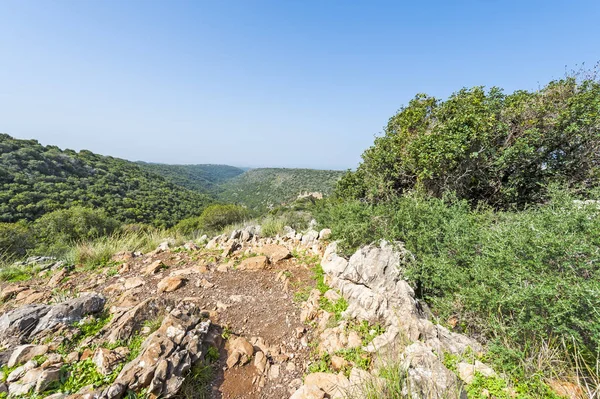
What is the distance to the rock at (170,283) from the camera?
4258mm

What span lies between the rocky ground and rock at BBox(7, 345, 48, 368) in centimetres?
1

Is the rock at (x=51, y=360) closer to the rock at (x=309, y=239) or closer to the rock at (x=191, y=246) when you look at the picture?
the rock at (x=191, y=246)

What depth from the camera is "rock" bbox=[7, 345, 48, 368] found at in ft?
7.58

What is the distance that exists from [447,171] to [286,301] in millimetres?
5451

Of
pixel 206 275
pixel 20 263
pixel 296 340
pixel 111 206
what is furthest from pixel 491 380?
pixel 111 206

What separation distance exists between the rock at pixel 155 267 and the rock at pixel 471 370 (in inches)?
234

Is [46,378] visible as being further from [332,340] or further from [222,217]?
[222,217]

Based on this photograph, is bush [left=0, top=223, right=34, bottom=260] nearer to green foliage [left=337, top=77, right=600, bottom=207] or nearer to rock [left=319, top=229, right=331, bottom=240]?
rock [left=319, top=229, right=331, bottom=240]

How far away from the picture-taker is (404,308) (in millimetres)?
2953

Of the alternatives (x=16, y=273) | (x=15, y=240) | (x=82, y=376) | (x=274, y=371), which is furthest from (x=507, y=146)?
(x=15, y=240)

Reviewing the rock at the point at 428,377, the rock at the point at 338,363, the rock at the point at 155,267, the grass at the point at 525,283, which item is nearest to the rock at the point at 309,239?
the grass at the point at 525,283

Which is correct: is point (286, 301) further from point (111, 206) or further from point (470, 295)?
point (111, 206)

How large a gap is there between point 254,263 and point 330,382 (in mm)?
3279

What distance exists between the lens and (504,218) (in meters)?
4.14
